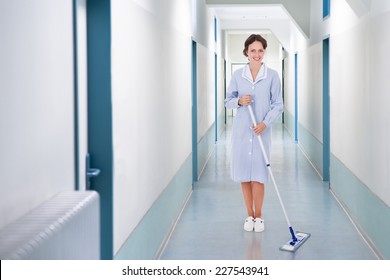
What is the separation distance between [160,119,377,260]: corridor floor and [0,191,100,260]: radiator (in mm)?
2871

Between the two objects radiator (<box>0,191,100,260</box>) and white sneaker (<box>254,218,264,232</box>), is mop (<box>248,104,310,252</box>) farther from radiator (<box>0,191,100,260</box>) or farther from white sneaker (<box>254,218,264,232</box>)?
radiator (<box>0,191,100,260</box>)

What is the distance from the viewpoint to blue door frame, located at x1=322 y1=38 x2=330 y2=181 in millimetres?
9086

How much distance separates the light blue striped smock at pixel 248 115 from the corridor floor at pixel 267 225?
0.63m

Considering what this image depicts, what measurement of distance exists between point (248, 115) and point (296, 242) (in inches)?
49.4

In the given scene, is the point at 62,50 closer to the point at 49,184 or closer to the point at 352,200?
the point at 49,184

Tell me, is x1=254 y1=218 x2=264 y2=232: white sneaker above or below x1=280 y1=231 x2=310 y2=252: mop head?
above

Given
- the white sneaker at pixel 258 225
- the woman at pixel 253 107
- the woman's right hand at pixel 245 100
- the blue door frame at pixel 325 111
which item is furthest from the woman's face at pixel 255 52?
the blue door frame at pixel 325 111

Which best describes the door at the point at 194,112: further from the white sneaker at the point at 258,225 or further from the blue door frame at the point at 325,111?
the white sneaker at the point at 258,225

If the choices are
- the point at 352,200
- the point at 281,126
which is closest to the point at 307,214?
the point at 352,200

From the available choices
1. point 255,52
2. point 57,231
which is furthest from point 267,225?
point 57,231

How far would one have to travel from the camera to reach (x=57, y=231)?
1963 mm

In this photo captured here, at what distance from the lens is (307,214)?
6883 mm

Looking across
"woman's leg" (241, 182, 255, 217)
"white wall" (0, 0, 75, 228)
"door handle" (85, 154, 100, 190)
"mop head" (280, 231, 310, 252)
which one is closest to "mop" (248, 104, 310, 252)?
"mop head" (280, 231, 310, 252)

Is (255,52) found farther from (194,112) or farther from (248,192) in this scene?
(194,112)
